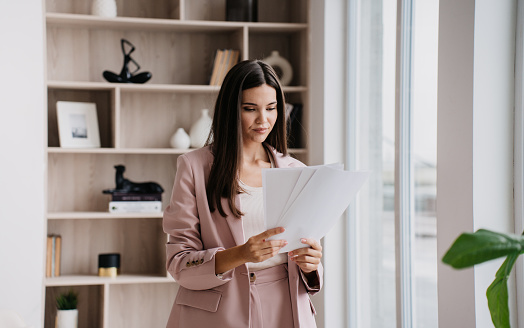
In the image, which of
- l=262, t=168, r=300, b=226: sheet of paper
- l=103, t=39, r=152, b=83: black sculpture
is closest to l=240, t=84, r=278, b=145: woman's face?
l=262, t=168, r=300, b=226: sheet of paper

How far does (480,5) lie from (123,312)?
9.07 ft

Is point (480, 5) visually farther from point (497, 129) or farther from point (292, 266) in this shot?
point (292, 266)

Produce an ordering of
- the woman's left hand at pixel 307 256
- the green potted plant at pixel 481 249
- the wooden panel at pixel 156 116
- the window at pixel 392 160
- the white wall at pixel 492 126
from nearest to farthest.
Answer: the green potted plant at pixel 481 249 → the woman's left hand at pixel 307 256 → the white wall at pixel 492 126 → the window at pixel 392 160 → the wooden panel at pixel 156 116

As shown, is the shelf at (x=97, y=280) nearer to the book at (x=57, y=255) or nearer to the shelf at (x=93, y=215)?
the book at (x=57, y=255)

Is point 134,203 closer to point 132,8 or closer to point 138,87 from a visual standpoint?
point 138,87

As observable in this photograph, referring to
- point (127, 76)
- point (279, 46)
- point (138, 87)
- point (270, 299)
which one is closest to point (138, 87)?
point (138, 87)

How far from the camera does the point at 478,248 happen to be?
0.85m

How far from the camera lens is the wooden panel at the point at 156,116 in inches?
144

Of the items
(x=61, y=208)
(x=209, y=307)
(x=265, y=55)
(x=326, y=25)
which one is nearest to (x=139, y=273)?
(x=61, y=208)

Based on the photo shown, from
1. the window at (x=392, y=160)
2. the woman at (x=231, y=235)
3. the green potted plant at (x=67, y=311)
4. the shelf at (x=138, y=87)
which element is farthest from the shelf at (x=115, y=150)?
the woman at (x=231, y=235)

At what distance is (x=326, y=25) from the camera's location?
3.21m

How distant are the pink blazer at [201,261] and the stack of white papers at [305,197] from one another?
0.59 feet

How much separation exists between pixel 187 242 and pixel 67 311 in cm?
206

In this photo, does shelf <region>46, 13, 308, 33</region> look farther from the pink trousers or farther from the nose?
the pink trousers
